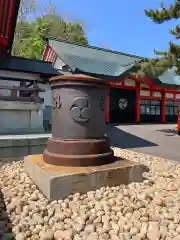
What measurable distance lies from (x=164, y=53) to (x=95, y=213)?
10.9 m

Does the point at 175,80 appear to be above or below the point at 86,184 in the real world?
above

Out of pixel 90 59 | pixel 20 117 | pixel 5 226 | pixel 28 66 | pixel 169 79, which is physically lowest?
pixel 5 226

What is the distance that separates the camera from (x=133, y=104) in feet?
65.9

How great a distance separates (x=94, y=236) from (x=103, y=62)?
17.5 meters

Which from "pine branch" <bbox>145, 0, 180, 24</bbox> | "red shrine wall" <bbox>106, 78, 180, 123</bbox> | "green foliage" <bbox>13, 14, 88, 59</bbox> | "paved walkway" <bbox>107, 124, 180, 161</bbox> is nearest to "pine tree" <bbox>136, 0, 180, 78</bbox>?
"pine branch" <bbox>145, 0, 180, 24</bbox>

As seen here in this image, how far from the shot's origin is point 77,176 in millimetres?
3424

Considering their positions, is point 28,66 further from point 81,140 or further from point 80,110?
point 81,140

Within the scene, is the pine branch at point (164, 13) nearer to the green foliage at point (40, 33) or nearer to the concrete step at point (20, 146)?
the concrete step at point (20, 146)

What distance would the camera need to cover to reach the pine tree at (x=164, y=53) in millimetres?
11336

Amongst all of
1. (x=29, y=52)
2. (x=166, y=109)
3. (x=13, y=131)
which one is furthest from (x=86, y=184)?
(x=29, y=52)

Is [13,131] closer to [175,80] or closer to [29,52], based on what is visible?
[175,80]

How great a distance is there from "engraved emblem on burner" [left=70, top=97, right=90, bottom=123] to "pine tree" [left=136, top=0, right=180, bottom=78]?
8.98 metres

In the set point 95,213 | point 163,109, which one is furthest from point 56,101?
point 163,109

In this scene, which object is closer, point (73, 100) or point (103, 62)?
point (73, 100)
